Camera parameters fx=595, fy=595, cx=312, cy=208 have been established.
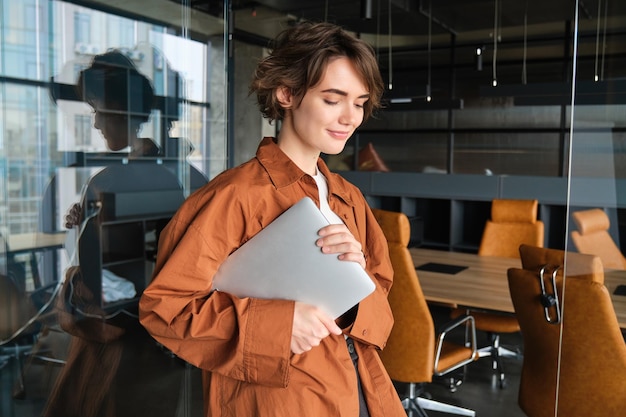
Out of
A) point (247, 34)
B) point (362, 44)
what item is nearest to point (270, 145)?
point (362, 44)

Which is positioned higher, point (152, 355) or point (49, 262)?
point (49, 262)

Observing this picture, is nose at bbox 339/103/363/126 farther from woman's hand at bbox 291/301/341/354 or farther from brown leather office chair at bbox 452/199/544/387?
brown leather office chair at bbox 452/199/544/387

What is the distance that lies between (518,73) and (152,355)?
8.69m

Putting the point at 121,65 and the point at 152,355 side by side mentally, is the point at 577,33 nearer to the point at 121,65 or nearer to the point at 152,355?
the point at 121,65

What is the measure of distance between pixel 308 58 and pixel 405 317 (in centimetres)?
193

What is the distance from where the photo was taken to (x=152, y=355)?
113 inches

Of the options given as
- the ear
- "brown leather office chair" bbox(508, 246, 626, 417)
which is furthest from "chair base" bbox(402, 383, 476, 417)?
the ear

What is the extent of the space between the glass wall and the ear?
4.36ft

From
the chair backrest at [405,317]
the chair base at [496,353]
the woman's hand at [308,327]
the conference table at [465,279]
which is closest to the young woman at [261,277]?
the woman's hand at [308,327]

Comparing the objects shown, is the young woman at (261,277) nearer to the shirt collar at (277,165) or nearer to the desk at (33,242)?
the shirt collar at (277,165)

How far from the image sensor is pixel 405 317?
2809mm

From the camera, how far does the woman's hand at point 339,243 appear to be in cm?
101

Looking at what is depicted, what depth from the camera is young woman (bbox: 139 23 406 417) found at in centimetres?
102

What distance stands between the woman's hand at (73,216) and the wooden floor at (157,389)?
1.51 feet
